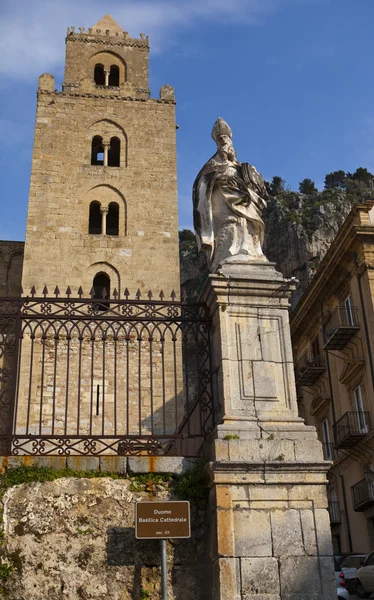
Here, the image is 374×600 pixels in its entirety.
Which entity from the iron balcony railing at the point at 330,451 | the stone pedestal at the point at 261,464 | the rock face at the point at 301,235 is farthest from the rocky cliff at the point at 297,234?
the stone pedestal at the point at 261,464

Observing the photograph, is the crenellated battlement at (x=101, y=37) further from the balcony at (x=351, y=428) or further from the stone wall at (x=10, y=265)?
the balcony at (x=351, y=428)

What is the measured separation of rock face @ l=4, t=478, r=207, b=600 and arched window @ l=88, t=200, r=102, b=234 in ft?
84.6

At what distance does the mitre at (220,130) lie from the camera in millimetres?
8398

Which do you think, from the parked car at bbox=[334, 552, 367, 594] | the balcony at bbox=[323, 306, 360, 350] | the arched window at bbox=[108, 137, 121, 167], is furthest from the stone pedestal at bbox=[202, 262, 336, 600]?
the arched window at bbox=[108, 137, 121, 167]

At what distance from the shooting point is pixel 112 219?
31.9 meters

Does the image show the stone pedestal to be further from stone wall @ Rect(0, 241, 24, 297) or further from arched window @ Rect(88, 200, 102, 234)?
stone wall @ Rect(0, 241, 24, 297)

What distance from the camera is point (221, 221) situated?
26.1 feet

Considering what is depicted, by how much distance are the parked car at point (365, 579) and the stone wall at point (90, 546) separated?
1061cm

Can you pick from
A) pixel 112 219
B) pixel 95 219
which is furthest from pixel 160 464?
pixel 95 219

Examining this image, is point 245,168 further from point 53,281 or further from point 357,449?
point 53,281

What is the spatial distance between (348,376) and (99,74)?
2180 cm

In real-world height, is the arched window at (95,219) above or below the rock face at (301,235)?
below

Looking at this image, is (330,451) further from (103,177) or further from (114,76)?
(114,76)

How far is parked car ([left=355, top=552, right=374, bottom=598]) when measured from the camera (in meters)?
15.6
